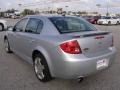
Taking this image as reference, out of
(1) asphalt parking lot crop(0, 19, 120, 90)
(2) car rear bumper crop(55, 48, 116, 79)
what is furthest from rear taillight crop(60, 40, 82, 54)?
(1) asphalt parking lot crop(0, 19, 120, 90)

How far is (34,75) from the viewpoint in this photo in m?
5.14

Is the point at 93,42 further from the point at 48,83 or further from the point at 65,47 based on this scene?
the point at 48,83

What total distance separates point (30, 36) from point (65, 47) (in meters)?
1.38

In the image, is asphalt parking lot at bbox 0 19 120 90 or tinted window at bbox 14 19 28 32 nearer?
asphalt parking lot at bbox 0 19 120 90

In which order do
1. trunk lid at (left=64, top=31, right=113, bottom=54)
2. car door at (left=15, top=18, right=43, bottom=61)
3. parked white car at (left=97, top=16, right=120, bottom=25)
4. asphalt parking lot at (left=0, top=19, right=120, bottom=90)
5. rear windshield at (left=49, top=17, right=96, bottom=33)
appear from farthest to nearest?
parked white car at (left=97, top=16, right=120, bottom=25) → car door at (left=15, top=18, right=43, bottom=61) → rear windshield at (left=49, top=17, right=96, bottom=33) → asphalt parking lot at (left=0, top=19, right=120, bottom=90) → trunk lid at (left=64, top=31, right=113, bottom=54)

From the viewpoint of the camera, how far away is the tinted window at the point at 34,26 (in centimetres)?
478

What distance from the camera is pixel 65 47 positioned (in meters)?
3.86

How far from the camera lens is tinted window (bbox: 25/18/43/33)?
478 cm

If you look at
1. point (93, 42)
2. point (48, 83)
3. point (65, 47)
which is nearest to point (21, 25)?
point (48, 83)

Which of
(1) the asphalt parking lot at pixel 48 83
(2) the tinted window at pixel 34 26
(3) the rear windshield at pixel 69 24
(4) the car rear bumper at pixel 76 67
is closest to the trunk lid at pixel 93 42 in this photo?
(4) the car rear bumper at pixel 76 67

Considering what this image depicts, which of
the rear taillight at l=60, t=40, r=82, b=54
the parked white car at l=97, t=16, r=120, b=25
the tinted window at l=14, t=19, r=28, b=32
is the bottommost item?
the parked white car at l=97, t=16, r=120, b=25

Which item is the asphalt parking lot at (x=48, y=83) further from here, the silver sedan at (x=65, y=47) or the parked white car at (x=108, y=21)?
the parked white car at (x=108, y=21)

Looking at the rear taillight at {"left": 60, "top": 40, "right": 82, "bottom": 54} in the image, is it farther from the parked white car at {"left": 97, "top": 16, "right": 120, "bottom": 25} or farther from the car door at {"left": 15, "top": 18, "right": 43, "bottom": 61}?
the parked white car at {"left": 97, "top": 16, "right": 120, "bottom": 25}

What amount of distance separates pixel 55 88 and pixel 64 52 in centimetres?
94
